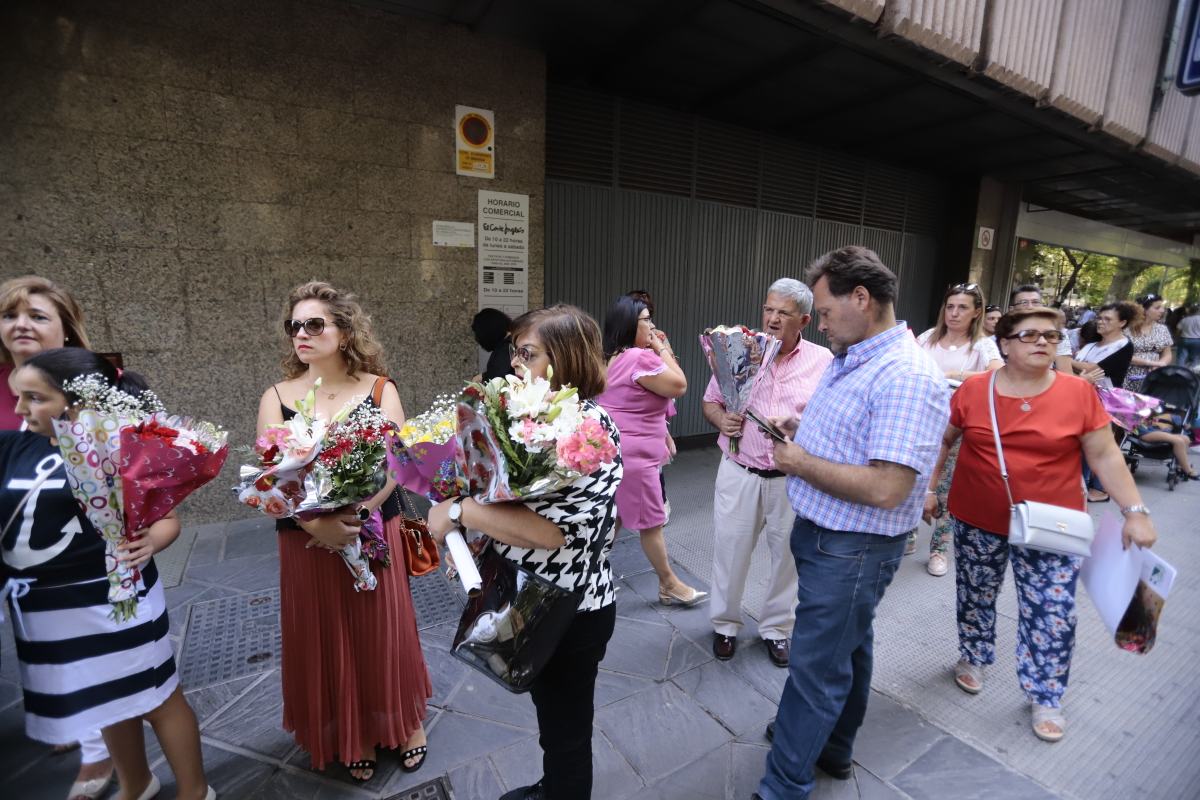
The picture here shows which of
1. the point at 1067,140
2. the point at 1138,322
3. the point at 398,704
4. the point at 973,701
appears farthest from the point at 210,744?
the point at 1067,140

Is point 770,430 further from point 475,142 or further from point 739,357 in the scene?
point 475,142

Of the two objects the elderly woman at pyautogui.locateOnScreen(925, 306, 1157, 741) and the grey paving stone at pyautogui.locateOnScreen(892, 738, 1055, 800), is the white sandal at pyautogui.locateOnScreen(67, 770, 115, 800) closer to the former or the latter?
the grey paving stone at pyautogui.locateOnScreen(892, 738, 1055, 800)

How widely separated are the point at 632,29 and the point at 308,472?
496cm

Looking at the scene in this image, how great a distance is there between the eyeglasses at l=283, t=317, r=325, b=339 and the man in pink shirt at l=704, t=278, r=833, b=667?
200 centimetres

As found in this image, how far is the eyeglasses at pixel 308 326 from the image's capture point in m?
2.27

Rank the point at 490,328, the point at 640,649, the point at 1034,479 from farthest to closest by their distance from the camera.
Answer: the point at 490,328 → the point at 640,649 → the point at 1034,479

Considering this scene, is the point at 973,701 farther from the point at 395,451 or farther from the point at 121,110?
the point at 121,110

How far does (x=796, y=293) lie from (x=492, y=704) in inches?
103

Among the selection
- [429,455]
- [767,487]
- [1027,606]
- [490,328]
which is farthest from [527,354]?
[490,328]

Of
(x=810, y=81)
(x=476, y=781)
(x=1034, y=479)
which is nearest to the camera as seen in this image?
(x=476, y=781)

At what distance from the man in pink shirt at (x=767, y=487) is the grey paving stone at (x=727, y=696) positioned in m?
0.16

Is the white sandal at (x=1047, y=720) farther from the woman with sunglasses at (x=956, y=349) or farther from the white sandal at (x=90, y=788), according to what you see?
the white sandal at (x=90, y=788)

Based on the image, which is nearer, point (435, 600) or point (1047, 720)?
point (1047, 720)

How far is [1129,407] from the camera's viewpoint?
3.19 metres
